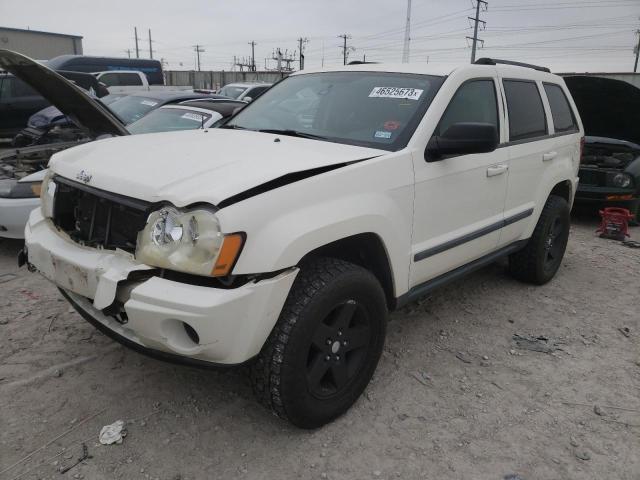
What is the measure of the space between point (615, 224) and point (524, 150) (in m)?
3.13

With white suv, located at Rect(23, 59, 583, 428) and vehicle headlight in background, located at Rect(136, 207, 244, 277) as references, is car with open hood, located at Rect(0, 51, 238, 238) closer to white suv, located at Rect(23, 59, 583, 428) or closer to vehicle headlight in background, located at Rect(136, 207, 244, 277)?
white suv, located at Rect(23, 59, 583, 428)

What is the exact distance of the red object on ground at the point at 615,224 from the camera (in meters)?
6.01

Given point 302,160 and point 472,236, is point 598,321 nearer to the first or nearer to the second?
point 472,236

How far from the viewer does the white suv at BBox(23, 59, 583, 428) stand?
2035 mm

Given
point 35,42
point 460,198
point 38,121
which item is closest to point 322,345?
point 460,198

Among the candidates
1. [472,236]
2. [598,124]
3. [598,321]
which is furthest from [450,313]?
[598,124]

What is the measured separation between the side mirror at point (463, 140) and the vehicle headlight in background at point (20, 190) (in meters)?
3.53

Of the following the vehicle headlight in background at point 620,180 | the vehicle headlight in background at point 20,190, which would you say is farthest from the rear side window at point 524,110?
the vehicle headlight in background at point 20,190

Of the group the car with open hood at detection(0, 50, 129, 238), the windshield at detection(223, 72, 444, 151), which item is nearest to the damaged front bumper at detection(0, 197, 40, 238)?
the car with open hood at detection(0, 50, 129, 238)

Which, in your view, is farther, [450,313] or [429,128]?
[450,313]

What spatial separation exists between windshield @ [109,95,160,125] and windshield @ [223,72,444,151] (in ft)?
13.3

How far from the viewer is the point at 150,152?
2588mm

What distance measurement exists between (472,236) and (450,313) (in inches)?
33.5

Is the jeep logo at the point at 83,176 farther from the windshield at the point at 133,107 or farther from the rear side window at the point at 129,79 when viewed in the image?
the rear side window at the point at 129,79
